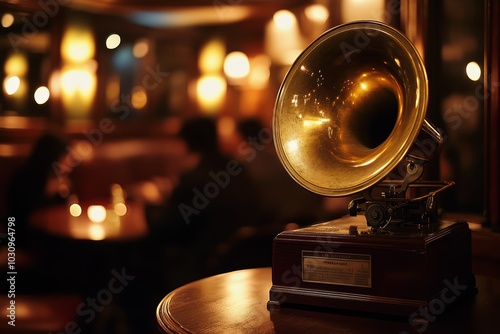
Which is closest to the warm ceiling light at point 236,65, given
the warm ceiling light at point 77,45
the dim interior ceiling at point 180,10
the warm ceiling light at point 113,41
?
the dim interior ceiling at point 180,10

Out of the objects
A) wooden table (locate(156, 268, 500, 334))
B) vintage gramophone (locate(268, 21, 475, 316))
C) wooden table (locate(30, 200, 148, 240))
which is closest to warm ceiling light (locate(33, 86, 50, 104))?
wooden table (locate(30, 200, 148, 240))

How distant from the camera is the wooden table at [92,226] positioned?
104 inches

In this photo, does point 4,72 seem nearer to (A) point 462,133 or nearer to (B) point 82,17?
(B) point 82,17

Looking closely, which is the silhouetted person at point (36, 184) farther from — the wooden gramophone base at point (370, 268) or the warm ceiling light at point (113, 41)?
the wooden gramophone base at point (370, 268)

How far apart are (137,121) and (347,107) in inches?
139

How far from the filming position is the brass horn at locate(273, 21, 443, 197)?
1.24 m

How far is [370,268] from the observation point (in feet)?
3.98

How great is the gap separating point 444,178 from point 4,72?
323 cm

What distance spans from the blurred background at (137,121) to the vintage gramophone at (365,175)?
4.38 feet

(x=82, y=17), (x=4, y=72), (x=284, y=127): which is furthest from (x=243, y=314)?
(x=82, y=17)

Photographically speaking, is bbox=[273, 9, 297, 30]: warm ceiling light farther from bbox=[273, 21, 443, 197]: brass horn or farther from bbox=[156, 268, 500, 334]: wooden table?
bbox=[156, 268, 500, 334]: wooden table

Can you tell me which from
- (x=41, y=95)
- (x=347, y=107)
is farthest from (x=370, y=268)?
(x=41, y=95)

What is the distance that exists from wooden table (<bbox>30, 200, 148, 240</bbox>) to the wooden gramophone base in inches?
58.5

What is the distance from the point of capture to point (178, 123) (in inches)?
189
